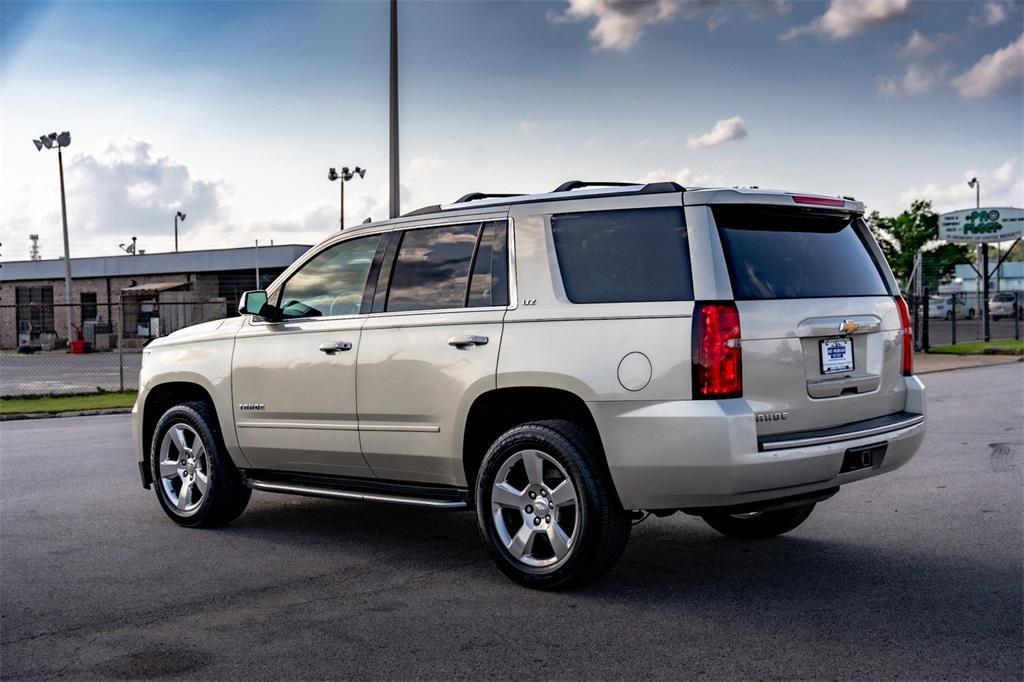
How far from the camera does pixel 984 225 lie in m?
41.8

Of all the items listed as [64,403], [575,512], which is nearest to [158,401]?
[575,512]

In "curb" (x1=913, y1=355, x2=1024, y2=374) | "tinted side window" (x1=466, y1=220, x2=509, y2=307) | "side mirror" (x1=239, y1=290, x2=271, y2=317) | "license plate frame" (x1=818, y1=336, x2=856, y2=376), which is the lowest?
"curb" (x1=913, y1=355, x2=1024, y2=374)

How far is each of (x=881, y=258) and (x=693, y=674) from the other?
10.1 feet

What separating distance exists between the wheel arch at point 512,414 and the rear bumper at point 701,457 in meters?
0.20

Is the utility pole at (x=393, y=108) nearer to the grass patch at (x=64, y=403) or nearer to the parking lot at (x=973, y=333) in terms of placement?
the grass patch at (x=64, y=403)

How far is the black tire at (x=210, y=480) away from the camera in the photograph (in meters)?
7.46

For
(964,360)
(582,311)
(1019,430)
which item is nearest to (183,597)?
(582,311)

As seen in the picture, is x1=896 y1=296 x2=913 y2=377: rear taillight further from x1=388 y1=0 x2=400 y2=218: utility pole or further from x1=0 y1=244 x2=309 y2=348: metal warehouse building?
x1=0 y1=244 x2=309 y2=348: metal warehouse building

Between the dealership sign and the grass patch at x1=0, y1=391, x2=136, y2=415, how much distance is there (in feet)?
107

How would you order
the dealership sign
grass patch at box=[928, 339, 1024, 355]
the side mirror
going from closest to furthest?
1. the side mirror
2. grass patch at box=[928, 339, 1024, 355]
3. the dealership sign

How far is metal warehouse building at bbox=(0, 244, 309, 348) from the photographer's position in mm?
47344

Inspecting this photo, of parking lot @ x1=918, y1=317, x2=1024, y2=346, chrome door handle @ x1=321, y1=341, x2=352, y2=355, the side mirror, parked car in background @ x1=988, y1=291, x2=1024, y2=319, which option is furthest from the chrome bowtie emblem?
parked car in background @ x1=988, y1=291, x2=1024, y2=319

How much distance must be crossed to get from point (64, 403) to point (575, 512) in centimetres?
1591

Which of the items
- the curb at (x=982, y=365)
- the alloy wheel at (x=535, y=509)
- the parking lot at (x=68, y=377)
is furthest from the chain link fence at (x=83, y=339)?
the alloy wheel at (x=535, y=509)
